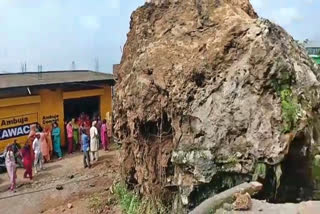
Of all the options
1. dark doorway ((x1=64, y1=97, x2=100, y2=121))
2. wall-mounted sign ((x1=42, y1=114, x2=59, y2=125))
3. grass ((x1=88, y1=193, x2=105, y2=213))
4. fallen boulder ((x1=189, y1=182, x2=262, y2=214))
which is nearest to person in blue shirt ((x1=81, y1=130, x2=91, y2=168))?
wall-mounted sign ((x1=42, y1=114, x2=59, y2=125))

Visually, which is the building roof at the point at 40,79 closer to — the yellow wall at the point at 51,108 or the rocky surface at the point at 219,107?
the yellow wall at the point at 51,108

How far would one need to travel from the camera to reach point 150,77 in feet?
34.4

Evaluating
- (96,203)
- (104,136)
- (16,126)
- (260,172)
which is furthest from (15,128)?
(260,172)

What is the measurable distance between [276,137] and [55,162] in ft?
34.0

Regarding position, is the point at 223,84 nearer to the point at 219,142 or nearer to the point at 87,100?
the point at 219,142

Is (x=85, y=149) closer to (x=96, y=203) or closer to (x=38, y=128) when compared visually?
(x=38, y=128)

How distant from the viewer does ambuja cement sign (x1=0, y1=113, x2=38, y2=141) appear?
53.4ft

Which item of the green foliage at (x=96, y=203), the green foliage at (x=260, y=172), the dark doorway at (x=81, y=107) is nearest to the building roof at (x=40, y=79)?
the dark doorway at (x=81, y=107)

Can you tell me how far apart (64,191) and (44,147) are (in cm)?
300

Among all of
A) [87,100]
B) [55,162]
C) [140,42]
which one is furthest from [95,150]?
[140,42]

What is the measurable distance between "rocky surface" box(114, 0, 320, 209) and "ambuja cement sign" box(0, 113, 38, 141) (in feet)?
22.0

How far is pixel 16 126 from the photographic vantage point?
658 inches

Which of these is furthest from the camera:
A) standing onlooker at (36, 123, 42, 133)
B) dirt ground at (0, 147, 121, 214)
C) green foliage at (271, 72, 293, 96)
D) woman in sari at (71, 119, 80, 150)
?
woman in sari at (71, 119, 80, 150)

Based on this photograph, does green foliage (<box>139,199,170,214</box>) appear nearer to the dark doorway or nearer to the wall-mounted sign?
the wall-mounted sign
